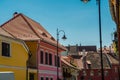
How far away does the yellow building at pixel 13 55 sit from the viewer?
33641 mm

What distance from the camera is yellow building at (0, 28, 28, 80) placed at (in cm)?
3364

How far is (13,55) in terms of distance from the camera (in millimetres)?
35688

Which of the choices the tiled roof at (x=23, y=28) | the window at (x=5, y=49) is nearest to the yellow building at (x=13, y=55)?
the window at (x=5, y=49)

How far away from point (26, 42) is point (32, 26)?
5911 mm

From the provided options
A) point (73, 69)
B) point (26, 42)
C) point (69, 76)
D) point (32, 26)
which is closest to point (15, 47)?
point (26, 42)

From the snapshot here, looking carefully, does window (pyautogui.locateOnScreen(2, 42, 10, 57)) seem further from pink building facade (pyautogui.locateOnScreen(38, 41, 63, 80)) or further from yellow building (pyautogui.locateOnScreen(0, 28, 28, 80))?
pink building facade (pyautogui.locateOnScreen(38, 41, 63, 80))

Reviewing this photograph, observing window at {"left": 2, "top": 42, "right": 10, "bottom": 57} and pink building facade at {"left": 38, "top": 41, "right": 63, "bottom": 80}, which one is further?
pink building facade at {"left": 38, "top": 41, "right": 63, "bottom": 80}

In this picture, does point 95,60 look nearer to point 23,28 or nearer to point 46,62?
point 46,62

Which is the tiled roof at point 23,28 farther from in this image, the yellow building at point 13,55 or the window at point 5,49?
the window at point 5,49

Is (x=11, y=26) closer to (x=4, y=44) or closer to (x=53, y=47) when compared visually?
(x=53, y=47)

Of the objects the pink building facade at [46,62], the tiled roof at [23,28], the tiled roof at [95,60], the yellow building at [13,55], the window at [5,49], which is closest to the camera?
the yellow building at [13,55]

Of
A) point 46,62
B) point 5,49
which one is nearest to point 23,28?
point 46,62

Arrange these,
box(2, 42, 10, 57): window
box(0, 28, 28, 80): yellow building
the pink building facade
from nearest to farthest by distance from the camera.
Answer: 1. box(0, 28, 28, 80): yellow building
2. box(2, 42, 10, 57): window
3. the pink building facade

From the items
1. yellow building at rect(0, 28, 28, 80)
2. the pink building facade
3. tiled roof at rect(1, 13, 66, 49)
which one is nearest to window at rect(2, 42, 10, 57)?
yellow building at rect(0, 28, 28, 80)
